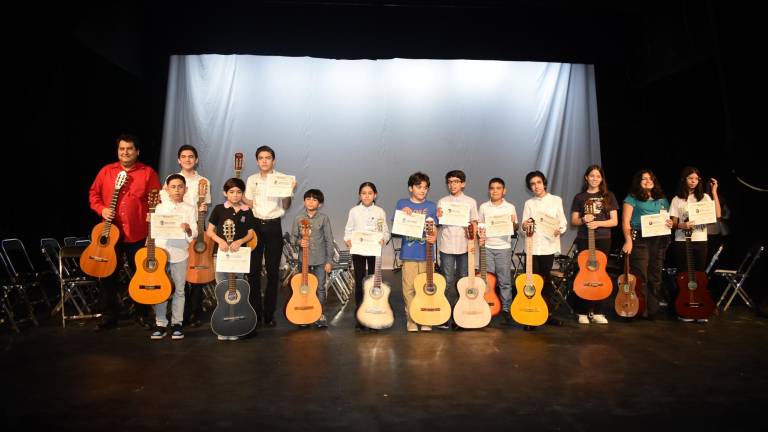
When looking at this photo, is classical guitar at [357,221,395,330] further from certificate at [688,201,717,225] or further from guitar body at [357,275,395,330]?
certificate at [688,201,717,225]

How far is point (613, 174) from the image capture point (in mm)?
8789

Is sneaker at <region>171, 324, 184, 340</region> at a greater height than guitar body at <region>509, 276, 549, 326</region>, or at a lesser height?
lesser

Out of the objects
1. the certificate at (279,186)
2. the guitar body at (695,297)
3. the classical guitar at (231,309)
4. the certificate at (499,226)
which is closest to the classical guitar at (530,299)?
the certificate at (499,226)

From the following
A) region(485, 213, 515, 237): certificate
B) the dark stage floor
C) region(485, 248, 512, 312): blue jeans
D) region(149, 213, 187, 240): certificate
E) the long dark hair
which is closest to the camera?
the dark stage floor

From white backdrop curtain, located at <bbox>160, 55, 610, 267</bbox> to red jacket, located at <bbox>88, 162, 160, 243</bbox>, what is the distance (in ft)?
12.9

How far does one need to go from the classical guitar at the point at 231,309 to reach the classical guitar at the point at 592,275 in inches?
124

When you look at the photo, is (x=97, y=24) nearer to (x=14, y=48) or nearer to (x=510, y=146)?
(x=14, y=48)

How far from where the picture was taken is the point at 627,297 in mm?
5301

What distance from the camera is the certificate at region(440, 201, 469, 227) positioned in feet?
16.0

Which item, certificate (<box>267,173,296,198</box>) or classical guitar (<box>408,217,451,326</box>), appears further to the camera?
certificate (<box>267,173,296,198</box>)

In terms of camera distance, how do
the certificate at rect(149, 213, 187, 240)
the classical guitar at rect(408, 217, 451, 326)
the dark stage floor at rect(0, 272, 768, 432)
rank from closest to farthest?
1. the dark stage floor at rect(0, 272, 768, 432)
2. the certificate at rect(149, 213, 187, 240)
3. the classical guitar at rect(408, 217, 451, 326)

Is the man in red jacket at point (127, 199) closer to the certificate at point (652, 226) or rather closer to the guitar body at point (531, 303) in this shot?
the guitar body at point (531, 303)

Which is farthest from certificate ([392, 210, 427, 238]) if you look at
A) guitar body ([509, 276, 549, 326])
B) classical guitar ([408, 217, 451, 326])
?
guitar body ([509, 276, 549, 326])

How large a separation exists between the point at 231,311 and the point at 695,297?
4.60m
